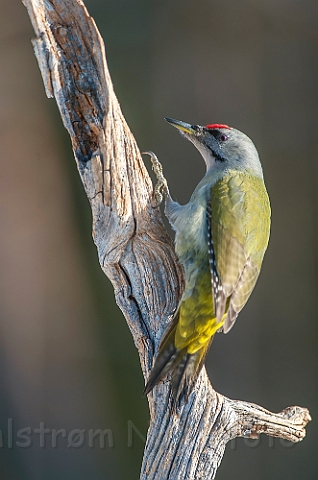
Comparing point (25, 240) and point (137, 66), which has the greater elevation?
point (137, 66)

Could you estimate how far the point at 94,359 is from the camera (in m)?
3.88

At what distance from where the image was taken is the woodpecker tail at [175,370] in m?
2.01

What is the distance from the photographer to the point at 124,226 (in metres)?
2.10

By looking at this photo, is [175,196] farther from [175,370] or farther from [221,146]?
[175,370]

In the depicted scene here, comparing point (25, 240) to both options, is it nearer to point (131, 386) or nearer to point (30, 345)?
point (30, 345)

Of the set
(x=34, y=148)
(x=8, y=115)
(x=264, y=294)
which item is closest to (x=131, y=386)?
(x=264, y=294)

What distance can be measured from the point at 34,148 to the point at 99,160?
200cm

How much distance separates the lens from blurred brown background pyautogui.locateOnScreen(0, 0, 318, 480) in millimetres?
3785

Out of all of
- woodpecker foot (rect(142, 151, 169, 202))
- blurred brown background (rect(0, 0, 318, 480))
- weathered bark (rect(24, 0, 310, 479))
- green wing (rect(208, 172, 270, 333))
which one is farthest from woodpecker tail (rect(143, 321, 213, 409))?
blurred brown background (rect(0, 0, 318, 480))

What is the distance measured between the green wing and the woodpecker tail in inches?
7.7

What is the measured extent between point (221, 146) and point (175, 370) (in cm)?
122

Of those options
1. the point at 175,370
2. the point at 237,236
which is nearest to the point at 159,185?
the point at 237,236

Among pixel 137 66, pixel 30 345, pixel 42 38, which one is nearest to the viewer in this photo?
pixel 42 38

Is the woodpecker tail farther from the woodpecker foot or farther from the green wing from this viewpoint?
the woodpecker foot
